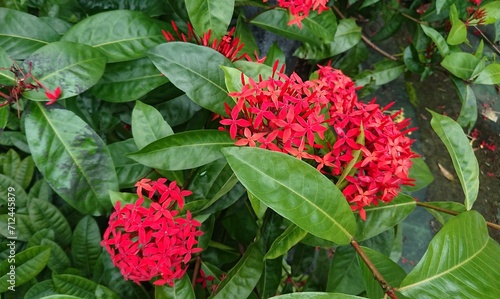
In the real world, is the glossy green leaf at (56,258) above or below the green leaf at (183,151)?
below

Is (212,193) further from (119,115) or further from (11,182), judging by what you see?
(11,182)

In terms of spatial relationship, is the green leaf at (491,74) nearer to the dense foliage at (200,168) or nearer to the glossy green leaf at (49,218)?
the dense foliage at (200,168)

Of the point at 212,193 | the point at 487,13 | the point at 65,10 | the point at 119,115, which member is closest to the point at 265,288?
the point at 212,193

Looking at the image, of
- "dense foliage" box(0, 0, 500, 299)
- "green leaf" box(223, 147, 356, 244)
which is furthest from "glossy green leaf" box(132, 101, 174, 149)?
"green leaf" box(223, 147, 356, 244)

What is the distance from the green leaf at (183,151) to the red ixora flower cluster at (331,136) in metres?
0.08

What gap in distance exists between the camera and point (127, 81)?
1.12 metres

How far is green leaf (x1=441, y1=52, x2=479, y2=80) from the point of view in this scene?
1.38 m

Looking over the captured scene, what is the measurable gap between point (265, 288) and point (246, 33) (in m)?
0.77

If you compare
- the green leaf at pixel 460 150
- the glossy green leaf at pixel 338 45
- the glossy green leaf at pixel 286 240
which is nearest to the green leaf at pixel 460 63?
the glossy green leaf at pixel 338 45

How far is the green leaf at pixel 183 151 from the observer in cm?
90

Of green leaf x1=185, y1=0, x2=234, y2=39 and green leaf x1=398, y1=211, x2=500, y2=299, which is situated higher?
green leaf x1=185, y1=0, x2=234, y2=39

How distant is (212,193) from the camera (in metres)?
1.01

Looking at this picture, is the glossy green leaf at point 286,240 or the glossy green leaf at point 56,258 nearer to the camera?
the glossy green leaf at point 286,240

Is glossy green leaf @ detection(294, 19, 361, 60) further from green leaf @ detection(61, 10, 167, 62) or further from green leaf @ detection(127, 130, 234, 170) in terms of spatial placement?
green leaf @ detection(127, 130, 234, 170)
